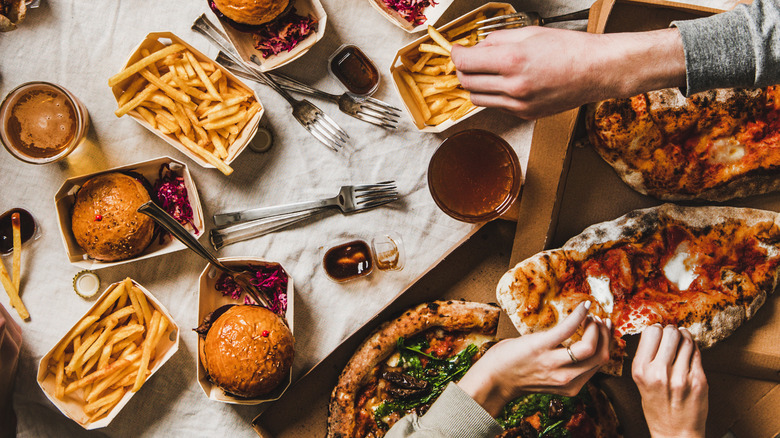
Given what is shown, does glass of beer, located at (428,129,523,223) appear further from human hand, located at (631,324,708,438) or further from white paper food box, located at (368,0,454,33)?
A: human hand, located at (631,324,708,438)

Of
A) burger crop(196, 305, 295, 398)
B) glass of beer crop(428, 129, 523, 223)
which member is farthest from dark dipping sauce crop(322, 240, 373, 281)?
glass of beer crop(428, 129, 523, 223)

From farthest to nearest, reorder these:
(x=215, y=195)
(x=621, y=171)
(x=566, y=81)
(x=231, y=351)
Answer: (x=215, y=195), (x=621, y=171), (x=231, y=351), (x=566, y=81)

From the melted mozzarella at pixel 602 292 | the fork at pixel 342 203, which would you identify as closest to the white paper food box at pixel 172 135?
the fork at pixel 342 203

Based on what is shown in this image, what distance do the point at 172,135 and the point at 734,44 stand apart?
116 inches

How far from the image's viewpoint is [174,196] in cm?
317

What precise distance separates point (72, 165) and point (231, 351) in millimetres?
1651

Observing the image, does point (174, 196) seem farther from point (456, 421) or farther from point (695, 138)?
point (695, 138)

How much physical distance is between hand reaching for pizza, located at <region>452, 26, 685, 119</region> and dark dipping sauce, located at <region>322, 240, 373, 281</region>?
1.47m

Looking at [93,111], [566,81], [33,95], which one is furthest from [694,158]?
[33,95]

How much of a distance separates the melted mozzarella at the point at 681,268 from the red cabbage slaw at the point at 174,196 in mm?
2891

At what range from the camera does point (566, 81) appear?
227cm

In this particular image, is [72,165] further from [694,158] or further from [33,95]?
[694,158]

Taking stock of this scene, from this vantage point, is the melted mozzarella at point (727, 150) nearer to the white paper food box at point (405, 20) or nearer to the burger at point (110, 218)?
the white paper food box at point (405, 20)

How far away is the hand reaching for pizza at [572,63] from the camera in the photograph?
2254 millimetres
